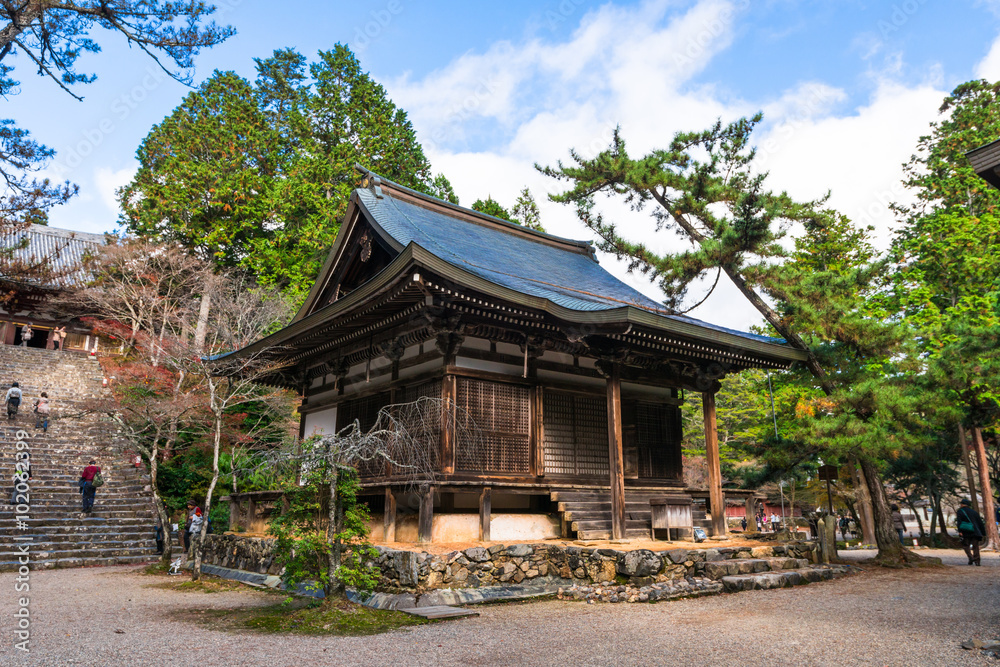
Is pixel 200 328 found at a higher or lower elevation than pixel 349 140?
lower

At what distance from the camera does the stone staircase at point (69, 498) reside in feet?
51.1

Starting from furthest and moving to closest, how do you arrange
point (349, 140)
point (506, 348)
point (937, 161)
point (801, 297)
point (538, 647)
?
point (349, 140) → point (937, 161) → point (801, 297) → point (506, 348) → point (538, 647)

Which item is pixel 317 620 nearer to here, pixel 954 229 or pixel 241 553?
pixel 241 553

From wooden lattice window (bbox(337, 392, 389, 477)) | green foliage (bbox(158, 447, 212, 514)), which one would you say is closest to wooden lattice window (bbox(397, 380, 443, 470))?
wooden lattice window (bbox(337, 392, 389, 477))

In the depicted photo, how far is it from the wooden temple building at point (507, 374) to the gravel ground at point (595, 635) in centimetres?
272

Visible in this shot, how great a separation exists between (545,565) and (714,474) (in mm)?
4747

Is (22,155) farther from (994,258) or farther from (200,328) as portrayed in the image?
(994,258)

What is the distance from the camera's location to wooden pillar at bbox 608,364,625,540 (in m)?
10.9

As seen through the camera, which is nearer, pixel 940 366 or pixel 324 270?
pixel 940 366

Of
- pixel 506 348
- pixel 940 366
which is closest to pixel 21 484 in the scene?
pixel 506 348

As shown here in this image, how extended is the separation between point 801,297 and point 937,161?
15.6 meters

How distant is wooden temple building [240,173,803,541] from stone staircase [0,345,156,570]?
7.18 metres

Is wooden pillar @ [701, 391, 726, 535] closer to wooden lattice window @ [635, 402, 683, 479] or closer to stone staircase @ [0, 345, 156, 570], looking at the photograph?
wooden lattice window @ [635, 402, 683, 479]

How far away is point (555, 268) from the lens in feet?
55.9
